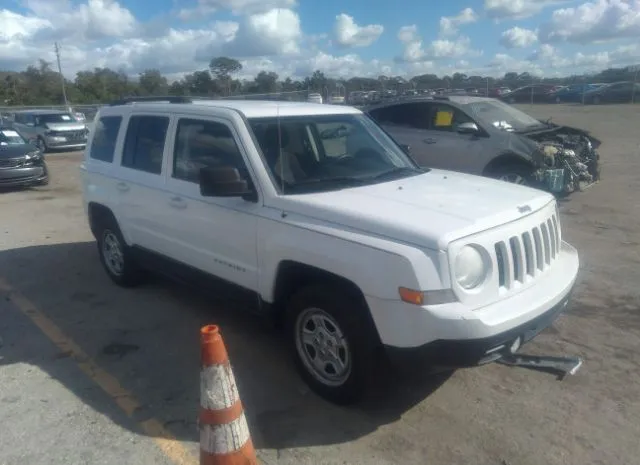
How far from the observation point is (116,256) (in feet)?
21.8

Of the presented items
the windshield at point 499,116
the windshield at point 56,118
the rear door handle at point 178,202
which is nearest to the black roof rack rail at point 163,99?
the rear door handle at point 178,202

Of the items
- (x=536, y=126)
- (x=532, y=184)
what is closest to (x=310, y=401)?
(x=532, y=184)

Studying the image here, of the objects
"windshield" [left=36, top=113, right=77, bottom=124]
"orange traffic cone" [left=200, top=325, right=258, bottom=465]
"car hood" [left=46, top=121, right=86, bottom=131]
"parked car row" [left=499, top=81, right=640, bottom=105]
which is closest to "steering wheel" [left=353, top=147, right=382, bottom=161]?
"orange traffic cone" [left=200, top=325, right=258, bottom=465]

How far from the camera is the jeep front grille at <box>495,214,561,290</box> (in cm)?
373

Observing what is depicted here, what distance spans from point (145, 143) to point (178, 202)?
991 mm

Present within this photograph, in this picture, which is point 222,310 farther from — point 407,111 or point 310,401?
point 407,111

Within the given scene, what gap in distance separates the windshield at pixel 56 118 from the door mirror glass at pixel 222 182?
2322 centimetres

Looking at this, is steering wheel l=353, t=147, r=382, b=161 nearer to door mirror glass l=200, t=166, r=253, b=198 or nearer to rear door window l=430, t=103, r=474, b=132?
door mirror glass l=200, t=166, r=253, b=198

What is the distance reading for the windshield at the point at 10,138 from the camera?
15.6 m

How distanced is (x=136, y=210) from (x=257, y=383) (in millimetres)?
2289

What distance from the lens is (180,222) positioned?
520 cm

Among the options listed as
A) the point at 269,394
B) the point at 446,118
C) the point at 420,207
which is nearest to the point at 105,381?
the point at 269,394

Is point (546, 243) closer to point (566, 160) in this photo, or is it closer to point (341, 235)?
point (341, 235)

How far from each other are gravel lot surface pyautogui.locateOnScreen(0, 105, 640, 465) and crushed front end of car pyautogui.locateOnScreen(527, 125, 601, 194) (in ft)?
11.0
